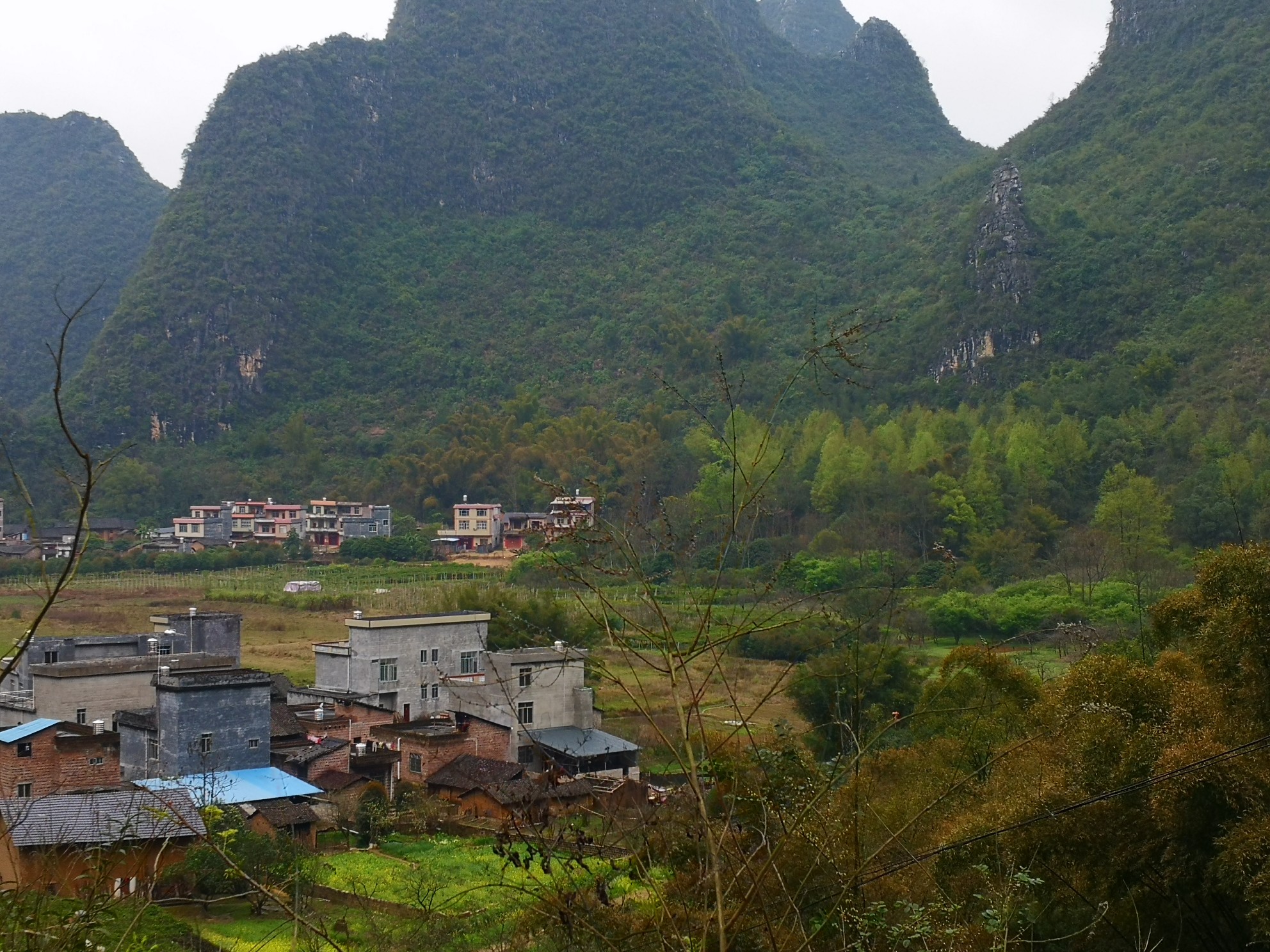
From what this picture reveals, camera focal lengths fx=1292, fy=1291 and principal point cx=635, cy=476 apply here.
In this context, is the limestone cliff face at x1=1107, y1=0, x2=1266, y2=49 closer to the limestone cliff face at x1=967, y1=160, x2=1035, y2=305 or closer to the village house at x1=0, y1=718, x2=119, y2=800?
the limestone cliff face at x1=967, y1=160, x2=1035, y2=305

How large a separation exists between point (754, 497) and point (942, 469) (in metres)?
41.9

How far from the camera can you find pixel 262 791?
52.4 feet

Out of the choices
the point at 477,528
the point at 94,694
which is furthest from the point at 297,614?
the point at 477,528

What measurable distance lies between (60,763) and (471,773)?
538cm

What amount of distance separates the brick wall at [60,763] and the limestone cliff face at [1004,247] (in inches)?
1886

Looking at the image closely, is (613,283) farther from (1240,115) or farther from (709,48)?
(1240,115)

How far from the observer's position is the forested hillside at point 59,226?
280 feet

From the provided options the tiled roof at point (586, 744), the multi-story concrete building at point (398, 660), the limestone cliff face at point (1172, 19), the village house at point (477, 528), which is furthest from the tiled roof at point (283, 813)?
the limestone cliff face at point (1172, 19)

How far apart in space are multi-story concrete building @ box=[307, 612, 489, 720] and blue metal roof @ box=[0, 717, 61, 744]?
211 inches

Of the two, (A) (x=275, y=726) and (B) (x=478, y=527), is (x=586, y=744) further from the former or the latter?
(B) (x=478, y=527)

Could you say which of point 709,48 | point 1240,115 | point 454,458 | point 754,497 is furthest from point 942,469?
point 709,48

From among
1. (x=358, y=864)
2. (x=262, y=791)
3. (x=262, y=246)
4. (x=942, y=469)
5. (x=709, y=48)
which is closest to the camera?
(x=358, y=864)

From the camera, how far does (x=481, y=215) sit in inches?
3511

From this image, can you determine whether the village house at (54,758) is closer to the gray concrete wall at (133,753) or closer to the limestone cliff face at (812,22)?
the gray concrete wall at (133,753)
